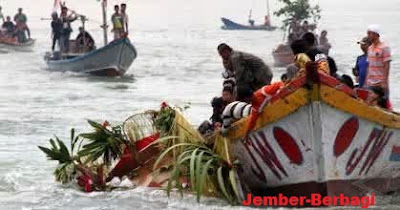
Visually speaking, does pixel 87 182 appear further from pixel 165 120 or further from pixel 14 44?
pixel 14 44

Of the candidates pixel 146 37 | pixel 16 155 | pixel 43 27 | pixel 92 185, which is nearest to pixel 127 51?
pixel 16 155

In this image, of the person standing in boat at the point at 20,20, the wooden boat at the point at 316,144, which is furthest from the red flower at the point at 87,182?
the person standing in boat at the point at 20,20

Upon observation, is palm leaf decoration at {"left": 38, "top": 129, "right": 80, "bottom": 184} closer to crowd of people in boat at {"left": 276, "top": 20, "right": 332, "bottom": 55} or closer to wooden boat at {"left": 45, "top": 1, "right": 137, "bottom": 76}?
wooden boat at {"left": 45, "top": 1, "right": 137, "bottom": 76}

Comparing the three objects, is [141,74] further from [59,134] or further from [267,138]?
[267,138]

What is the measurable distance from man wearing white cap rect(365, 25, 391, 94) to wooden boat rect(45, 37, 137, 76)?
17078mm

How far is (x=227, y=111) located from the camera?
28.1 ft

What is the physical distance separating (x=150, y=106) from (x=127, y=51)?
7021mm

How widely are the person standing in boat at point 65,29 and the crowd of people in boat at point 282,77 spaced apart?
700 inches

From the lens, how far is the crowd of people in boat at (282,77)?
328 inches

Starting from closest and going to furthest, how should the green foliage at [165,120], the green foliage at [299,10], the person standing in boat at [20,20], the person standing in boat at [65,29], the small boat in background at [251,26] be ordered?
the green foliage at [165,120]
the person standing in boat at [65,29]
the green foliage at [299,10]
the person standing in boat at [20,20]
the small boat in background at [251,26]

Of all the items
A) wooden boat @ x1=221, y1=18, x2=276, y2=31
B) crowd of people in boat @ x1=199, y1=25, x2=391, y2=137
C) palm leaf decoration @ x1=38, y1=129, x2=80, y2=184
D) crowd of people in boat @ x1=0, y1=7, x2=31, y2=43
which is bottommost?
wooden boat @ x1=221, y1=18, x2=276, y2=31

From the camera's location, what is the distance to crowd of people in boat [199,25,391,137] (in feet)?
27.3

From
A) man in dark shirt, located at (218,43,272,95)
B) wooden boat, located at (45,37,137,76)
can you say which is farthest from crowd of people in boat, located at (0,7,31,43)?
man in dark shirt, located at (218,43,272,95)

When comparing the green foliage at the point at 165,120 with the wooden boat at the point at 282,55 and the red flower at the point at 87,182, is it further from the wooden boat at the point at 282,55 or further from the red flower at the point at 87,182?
the wooden boat at the point at 282,55
